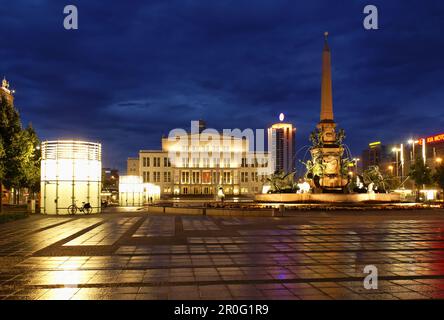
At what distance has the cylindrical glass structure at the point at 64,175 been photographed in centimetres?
3916

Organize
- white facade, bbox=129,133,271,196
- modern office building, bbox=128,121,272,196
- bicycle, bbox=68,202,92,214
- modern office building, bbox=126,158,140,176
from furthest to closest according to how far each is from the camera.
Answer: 1. modern office building, bbox=126,158,140,176
2. modern office building, bbox=128,121,272,196
3. white facade, bbox=129,133,271,196
4. bicycle, bbox=68,202,92,214

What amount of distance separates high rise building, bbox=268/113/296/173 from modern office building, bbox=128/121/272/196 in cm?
1816

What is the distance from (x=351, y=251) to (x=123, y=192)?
173 feet

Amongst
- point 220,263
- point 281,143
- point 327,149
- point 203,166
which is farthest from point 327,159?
point 281,143

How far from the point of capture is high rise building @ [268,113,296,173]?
170000 mm

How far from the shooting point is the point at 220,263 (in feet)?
45.1

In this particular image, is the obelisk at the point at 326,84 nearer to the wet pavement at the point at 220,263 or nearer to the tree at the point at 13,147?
the wet pavement at the point at 220,263

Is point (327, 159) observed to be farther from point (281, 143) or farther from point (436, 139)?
point (281, 143)

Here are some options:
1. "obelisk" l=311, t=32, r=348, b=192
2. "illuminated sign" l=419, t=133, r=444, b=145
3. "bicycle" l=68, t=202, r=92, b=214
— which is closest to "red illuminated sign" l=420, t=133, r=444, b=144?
"illuminated sign" l=419, t=133, r=444, b=145

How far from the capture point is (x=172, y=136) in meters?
157

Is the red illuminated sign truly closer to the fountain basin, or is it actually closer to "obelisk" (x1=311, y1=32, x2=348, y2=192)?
the fountain basin

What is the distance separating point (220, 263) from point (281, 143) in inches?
6905
